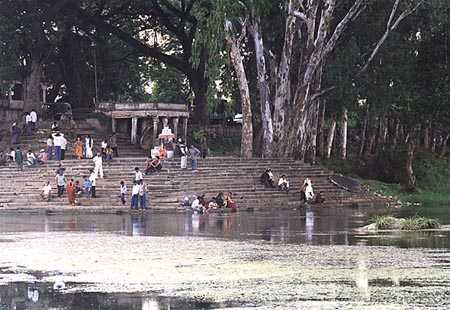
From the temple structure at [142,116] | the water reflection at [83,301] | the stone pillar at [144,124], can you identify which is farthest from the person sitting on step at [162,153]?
the water reflection at [83,301]

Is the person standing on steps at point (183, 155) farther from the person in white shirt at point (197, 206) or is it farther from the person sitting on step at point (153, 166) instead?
the person in white shirt at point (197, 206)

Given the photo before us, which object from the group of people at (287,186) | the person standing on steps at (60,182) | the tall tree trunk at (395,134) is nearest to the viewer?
the person standing on steps at (60,182)

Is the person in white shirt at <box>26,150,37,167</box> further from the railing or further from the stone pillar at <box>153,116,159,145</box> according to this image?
the stone pillar at <box>153,116,159,145</box>

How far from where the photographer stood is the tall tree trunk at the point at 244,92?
4497 centimetres

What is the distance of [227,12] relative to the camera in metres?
42.9

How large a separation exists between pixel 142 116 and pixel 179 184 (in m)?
14.6

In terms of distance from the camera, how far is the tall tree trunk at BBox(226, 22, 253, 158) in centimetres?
4497

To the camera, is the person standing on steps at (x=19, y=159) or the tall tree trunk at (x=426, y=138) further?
the tall tree trunk at (x=426, y=138)

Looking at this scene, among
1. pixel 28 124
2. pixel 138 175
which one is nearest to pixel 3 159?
pixel 28 124

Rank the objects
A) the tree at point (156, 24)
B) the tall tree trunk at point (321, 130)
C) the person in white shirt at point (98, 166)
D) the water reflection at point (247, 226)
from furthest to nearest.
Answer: the tree at point (156, 24), the tall tree trunk at point (321, 130), the person in white shirt at point (98, 166), the water reflection at point (247, 226)

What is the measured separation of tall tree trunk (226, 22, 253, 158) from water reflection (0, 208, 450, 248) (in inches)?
365

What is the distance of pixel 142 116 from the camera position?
172 feet

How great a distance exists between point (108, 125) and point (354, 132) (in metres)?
17.8

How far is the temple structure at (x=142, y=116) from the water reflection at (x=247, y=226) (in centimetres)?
1662
